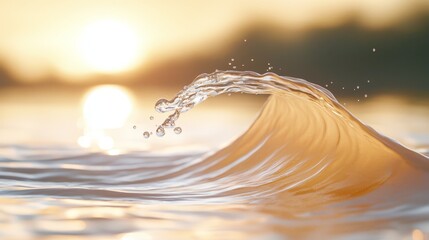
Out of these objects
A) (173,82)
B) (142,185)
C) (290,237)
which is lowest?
(290,237)

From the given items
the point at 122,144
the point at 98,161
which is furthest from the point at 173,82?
the point at 98,161

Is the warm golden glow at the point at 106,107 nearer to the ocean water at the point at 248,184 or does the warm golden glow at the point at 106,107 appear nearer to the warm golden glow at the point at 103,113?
the warm golden glow at the point at 103,113

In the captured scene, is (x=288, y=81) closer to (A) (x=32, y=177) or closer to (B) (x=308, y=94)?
(B) (x=308, y=94)

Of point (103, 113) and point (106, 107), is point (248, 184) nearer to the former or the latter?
point (103, 113)

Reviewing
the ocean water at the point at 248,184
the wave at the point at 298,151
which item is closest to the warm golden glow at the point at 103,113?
the ocean water at the point at 248,184

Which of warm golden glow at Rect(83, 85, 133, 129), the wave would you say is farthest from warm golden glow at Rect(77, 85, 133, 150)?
the wave

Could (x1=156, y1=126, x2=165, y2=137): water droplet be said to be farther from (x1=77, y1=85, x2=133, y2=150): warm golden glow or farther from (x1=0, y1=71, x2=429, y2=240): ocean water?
(x1=77, y1=85, x2=133, y2=150): warm golden glow
